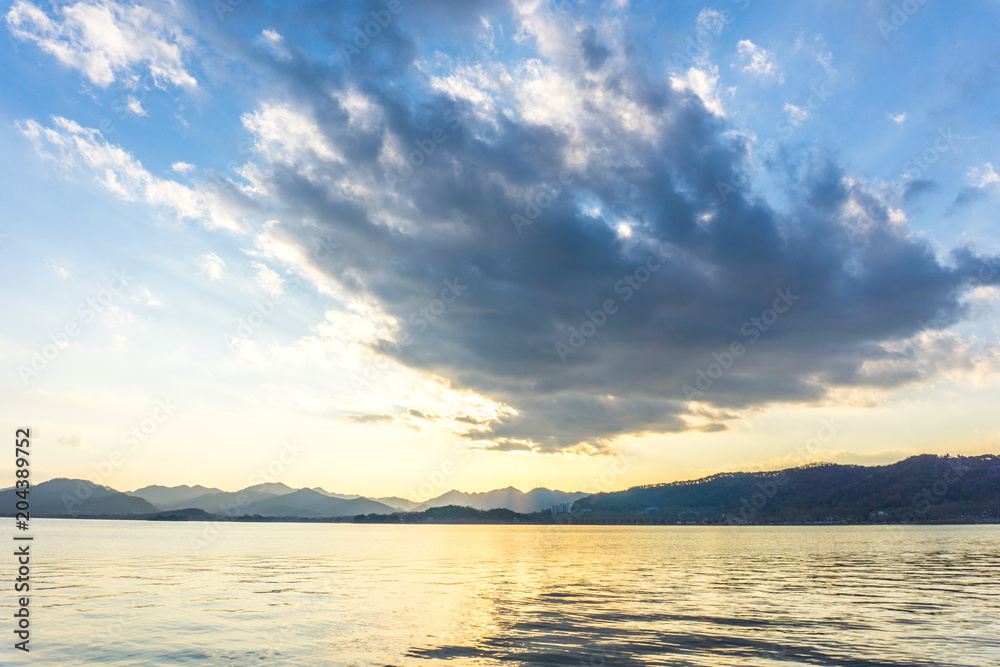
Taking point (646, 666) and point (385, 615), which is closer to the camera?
point (646, 666)

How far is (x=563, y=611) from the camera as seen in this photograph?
48312 millimetres

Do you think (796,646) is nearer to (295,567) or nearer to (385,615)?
(385,615)

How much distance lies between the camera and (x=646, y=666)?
29266mm

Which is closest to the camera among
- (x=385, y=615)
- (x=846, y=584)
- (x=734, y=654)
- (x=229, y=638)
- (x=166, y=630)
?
(x=734, y=654)

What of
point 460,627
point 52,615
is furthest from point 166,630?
point 460,627

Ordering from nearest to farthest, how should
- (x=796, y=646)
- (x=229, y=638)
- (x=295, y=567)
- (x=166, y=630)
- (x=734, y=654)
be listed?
1. (x=734, y=654)
2. (x=796, y=646)
3. (x=229, y=638)
4. (x=166, y=630)
5. (x=295, y=567)

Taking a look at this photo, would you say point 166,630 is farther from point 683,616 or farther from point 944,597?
point 944,597

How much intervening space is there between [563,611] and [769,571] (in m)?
54.6

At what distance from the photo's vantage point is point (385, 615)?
4712 cm

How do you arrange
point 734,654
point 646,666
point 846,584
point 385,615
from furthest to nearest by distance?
point 846,584, point 385,615, point 734,654, point 646,666

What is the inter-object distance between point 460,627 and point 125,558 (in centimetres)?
9186

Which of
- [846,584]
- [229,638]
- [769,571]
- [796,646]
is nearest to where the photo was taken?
[796,646]

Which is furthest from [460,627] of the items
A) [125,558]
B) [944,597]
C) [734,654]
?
[125,558]

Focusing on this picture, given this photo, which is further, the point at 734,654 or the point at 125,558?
the point at 125,558
